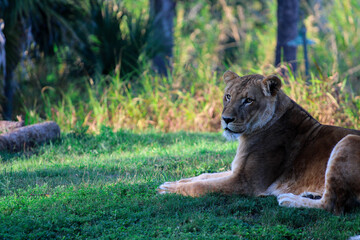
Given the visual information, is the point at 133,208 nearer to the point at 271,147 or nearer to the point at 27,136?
the point at 271,147

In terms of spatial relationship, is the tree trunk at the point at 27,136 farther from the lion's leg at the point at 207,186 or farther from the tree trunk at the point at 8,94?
the lion's leg at the point at 207,186

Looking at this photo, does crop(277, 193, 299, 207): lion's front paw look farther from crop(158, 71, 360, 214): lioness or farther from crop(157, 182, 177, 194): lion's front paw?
crop(157, 182, 177, 194): lion's front paw

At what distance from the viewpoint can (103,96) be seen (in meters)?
11.2

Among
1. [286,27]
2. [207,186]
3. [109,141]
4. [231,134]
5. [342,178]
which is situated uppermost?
[286,27]

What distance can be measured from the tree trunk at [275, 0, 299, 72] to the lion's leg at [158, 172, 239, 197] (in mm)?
8506

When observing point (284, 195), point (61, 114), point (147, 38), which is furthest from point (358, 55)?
point (284, 195)

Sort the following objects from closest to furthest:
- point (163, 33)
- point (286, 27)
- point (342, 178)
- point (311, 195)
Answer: point (342, 178)
point (311, 195)
point (286, 27)
point (163, 33)

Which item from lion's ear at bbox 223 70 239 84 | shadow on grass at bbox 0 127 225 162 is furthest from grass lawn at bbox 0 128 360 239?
lion's ear at bbox 223 70 239 84

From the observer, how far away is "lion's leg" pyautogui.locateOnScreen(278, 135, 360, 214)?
430 centimetres

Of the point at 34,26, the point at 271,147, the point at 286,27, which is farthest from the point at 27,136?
the point at 286,27

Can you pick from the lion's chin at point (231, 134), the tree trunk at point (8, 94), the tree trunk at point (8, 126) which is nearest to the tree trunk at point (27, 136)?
the tree trunk at point (8, 126)

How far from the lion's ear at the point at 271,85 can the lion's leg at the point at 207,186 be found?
3.24 ft

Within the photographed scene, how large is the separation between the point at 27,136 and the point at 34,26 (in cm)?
620

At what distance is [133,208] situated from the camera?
4.68 meters
